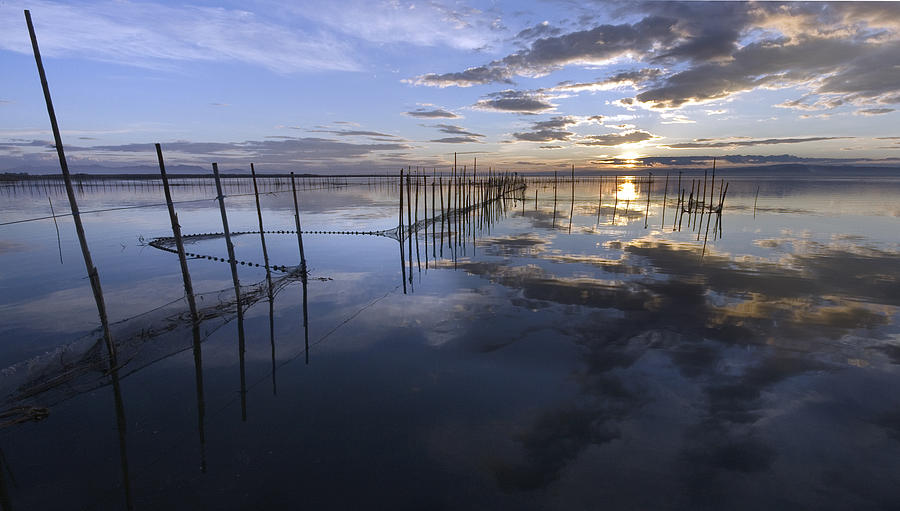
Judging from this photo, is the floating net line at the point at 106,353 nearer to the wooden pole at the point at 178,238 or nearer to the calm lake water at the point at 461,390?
the calm lake water at the point at 461,390

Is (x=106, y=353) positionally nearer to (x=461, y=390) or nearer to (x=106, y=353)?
(x=106, y=353)

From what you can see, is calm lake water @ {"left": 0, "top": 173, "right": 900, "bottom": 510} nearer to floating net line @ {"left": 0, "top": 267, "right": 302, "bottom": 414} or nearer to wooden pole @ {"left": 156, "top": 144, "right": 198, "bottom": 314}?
floating net line @ {"left": 0, "top": 267, "right": 302, "bottom": 414}

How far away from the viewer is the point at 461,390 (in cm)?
728

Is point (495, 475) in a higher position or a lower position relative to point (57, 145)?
lower

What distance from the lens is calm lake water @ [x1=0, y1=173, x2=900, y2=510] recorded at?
16.6 feet

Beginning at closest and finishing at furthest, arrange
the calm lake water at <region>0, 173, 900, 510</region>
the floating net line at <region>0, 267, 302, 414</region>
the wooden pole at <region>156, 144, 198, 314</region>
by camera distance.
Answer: the calm lake water at <region>0, 173, 900, 510</region>
the floating net line at <region>0, 267, 302, 414</region>
the wooden pole at <region>156, 144, 198, 314</region>

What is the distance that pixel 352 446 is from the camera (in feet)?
19.0

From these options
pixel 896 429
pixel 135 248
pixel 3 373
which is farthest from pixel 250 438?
pixel 135 248

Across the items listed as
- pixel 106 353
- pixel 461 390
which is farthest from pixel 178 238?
pixel 461 390

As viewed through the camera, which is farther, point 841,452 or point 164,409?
point 164,409

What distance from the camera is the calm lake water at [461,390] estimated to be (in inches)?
200

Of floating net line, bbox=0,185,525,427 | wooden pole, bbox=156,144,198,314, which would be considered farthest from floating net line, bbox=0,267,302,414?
wooden pole, bbox=156,144,198,314

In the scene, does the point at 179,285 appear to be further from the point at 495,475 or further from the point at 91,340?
the point at 495,475

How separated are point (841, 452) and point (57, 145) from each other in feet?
41.7
